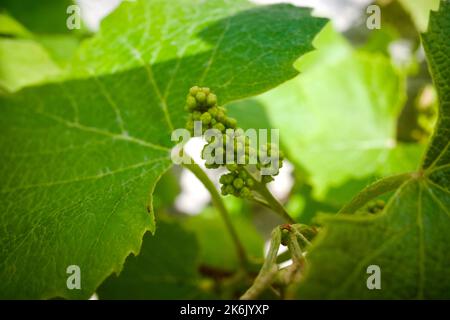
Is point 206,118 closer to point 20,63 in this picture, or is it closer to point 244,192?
point 244,192

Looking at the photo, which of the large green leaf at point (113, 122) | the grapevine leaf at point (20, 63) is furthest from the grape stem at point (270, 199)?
the grapevine leaf at point (20, 63)

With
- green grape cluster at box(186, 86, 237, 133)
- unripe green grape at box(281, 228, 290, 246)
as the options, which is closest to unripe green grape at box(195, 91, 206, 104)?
green grape cluster at box(186, 86, 237, 133)

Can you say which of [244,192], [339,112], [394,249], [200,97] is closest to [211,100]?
[200,97]

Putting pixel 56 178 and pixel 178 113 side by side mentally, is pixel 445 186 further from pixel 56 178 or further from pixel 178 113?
pixel 56 178

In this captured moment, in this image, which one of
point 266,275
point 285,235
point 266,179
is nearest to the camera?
point 266,275

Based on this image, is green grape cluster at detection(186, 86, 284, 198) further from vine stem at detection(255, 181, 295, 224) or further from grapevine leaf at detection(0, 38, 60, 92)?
grapevine leaf at detection(0, 38, 60, 92)

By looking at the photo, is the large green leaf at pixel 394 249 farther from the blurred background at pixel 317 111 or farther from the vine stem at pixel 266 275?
the blurred background at pixel 317 111
